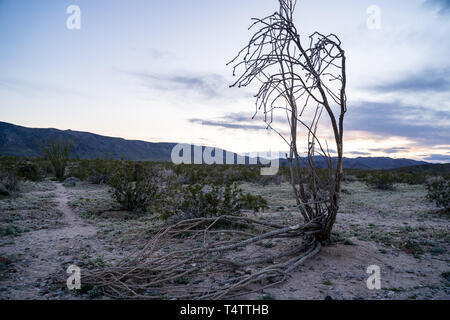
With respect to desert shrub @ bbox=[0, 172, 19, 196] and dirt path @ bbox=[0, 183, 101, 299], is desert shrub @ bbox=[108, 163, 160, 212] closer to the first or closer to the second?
dirt path @ bbox=[0, 183, 101, 299]

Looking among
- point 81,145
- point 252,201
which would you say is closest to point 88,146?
point 81,145

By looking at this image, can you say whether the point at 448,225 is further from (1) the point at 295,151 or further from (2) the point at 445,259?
(1) the point at 295,151

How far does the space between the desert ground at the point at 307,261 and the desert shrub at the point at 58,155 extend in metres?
9.89

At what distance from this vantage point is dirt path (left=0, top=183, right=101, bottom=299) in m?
3.26

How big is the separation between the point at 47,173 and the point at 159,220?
1703 centimetres

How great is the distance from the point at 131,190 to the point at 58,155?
12.9m

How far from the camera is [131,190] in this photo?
8.28 meters

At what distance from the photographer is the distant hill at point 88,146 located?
265 feet

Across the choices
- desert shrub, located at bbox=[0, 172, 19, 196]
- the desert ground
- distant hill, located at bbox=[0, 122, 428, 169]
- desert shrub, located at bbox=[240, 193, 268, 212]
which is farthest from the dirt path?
distant hill, located at bbox=[0, 122, 428, 169]

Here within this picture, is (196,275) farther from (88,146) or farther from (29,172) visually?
(88,146)

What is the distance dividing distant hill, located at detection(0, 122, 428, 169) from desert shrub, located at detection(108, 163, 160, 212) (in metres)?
63.6

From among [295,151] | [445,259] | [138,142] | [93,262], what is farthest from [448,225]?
[138,142]
